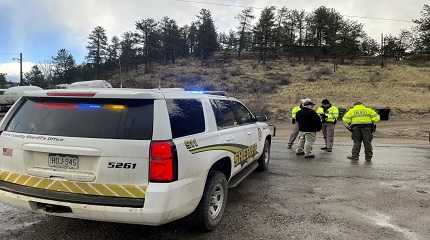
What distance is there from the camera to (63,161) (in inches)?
149

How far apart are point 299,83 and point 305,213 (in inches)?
1763

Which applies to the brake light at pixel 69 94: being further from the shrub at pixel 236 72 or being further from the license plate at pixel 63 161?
the shrub at pixel 236 72

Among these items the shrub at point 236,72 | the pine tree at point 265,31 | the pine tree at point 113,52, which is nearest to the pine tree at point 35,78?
the pine tree at point 113,52

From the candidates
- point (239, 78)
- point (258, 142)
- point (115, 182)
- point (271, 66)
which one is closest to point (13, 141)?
point (115, 182)

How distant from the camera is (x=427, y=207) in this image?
18.8 feet

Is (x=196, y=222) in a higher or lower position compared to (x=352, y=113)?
lower

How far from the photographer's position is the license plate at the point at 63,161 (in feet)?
12.3

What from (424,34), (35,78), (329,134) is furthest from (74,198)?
(35,78)

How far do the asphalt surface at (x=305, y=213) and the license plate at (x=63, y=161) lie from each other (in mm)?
1011

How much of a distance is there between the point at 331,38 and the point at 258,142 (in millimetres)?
63484

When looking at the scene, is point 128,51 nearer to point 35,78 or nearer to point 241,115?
point 35,78

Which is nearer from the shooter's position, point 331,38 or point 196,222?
point 196,222

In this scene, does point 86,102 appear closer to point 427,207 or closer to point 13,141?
point 13,141

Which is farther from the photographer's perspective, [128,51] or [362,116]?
[128,51]
